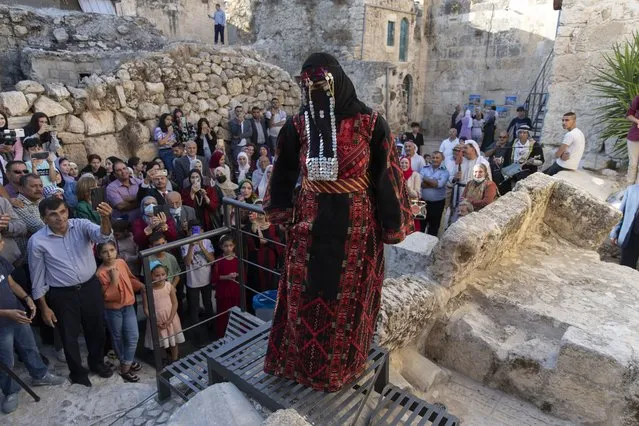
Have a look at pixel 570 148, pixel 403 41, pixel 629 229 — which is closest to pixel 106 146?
pixel 570 148

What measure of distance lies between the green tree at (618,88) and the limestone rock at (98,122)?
284 inches

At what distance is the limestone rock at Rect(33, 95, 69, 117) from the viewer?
19.5 ft

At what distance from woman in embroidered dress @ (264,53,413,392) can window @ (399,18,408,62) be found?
15817 millimetres

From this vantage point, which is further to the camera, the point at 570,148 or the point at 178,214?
the point at 570,148

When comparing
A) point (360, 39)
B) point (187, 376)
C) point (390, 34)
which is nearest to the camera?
point (187, 376)

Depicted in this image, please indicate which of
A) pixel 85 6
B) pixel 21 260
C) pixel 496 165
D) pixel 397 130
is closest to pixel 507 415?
pixel 21 260

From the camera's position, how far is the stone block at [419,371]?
2.95 m

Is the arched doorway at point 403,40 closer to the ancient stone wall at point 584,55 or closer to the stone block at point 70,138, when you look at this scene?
the ancient stone wall at point 584,55

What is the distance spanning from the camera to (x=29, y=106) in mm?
5855

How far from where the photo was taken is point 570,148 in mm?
6285

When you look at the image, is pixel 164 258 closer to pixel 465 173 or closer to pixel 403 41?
pixel 465 173

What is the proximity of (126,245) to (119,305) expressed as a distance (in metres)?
0.91

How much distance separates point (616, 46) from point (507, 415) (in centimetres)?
611

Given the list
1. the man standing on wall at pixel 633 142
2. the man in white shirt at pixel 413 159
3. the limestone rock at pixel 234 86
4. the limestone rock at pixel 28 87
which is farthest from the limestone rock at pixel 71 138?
the man standing on wall at pixel 633 142
